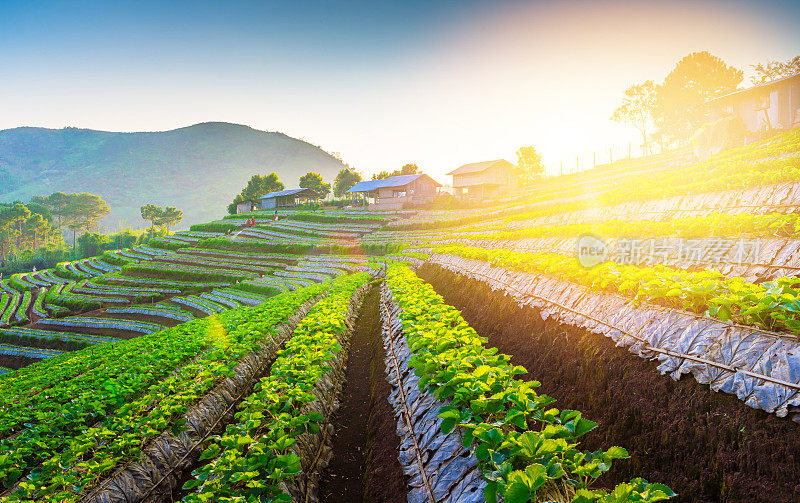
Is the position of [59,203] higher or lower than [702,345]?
higher

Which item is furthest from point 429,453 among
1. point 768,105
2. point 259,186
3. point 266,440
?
point 259,186

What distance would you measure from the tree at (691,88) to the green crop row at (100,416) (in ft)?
273

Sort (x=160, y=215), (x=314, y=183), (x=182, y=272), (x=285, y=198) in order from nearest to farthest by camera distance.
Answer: (x=182, y=272) → (x=285, y=198) → (x=314, y=183) → (x=160, y=215)

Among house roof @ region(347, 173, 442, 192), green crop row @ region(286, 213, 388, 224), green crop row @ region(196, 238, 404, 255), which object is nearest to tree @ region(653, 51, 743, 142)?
house roof @ region(347, 173, 442, 192)

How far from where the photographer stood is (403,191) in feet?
227

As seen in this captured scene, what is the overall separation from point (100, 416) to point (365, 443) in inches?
264

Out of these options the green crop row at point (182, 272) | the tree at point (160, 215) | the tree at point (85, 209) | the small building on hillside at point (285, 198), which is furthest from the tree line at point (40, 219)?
Result: the green crop row at point (182, 272)

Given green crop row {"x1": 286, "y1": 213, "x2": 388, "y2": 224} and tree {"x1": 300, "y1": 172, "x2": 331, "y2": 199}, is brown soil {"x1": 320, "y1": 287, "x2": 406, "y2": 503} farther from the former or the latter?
tree {"x1": 300, "y1": 172, "x2": 331, "y2": 199}

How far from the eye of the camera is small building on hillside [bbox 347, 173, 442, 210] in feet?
217

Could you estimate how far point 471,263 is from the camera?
16047 millimetres

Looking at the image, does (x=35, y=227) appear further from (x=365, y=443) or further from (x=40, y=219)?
(x=365, y=443)

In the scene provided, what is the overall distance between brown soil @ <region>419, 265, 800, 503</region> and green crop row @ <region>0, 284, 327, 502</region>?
728 centimetres

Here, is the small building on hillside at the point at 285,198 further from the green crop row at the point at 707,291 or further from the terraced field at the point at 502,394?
the green crop row at the point at 707,291

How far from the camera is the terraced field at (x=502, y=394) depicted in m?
3.95
